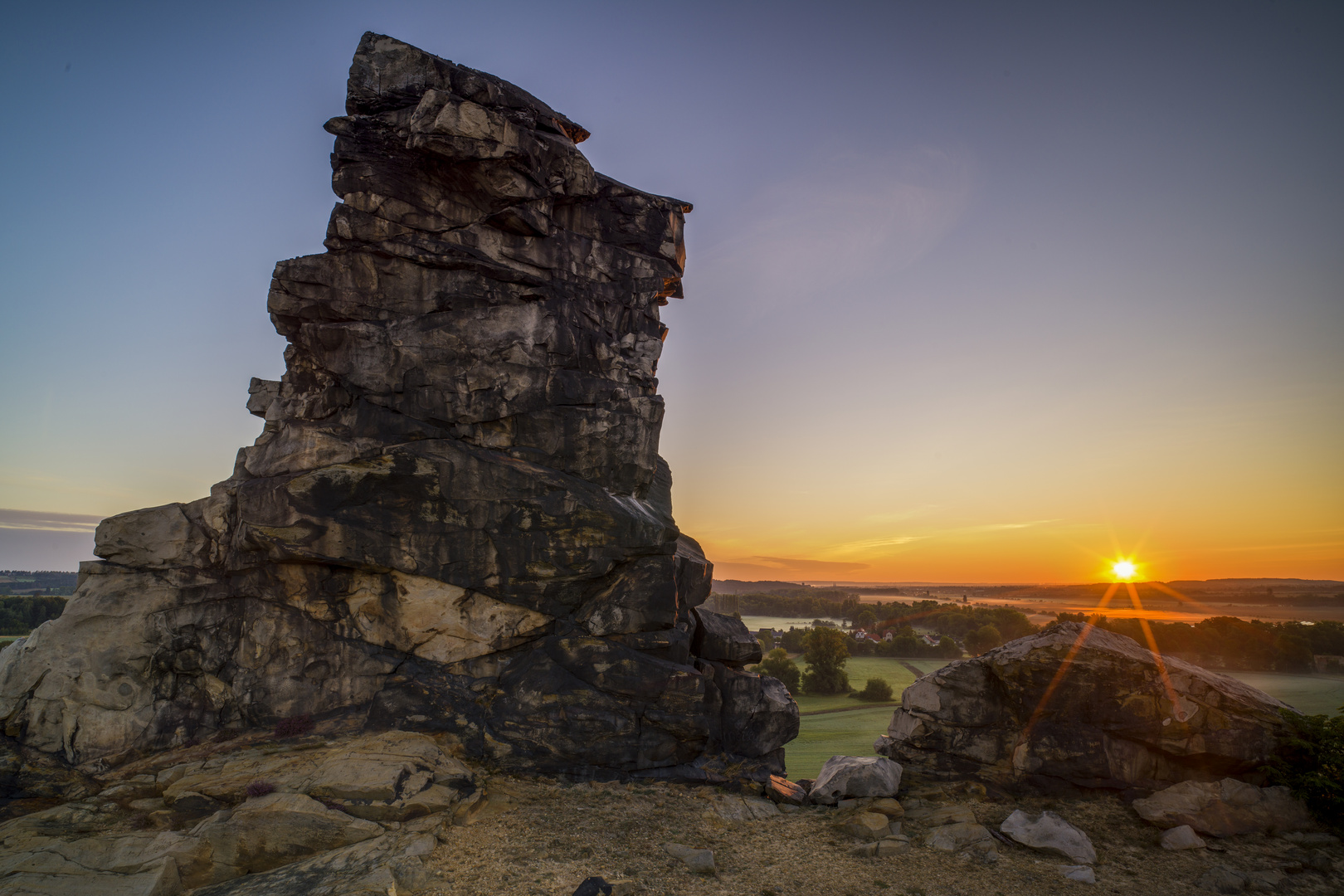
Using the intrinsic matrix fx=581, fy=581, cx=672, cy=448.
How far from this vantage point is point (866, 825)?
15.6 metres

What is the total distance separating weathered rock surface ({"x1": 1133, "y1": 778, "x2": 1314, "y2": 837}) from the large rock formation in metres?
10.6

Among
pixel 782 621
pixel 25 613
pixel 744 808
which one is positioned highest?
pixel 744 808

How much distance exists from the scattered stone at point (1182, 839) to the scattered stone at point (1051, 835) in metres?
1.89

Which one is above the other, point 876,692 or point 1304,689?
point 1304,689

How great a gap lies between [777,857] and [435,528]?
1392cm

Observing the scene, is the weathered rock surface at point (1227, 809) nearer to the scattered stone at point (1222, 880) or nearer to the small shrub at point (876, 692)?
the scattered stone at point (1222, 880)

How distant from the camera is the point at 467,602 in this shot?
19.7 meters

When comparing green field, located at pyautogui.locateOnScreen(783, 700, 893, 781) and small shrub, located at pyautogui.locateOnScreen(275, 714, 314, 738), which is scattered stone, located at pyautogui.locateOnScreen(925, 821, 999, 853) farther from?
small shrub, located at pyautogui.locateOnScreen(275, 714, 314, 738)

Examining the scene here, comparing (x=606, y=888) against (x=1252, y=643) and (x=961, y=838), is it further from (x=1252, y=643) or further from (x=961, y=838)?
(x=1252, y=643)

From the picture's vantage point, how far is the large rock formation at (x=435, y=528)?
18312mm

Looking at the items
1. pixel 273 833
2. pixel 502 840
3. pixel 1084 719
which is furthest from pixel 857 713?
pixel 273 833

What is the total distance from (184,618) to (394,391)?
9.47m

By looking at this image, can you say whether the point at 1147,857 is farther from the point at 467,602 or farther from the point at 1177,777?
the point at 467,602

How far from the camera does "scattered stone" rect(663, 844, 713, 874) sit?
1324 cm
